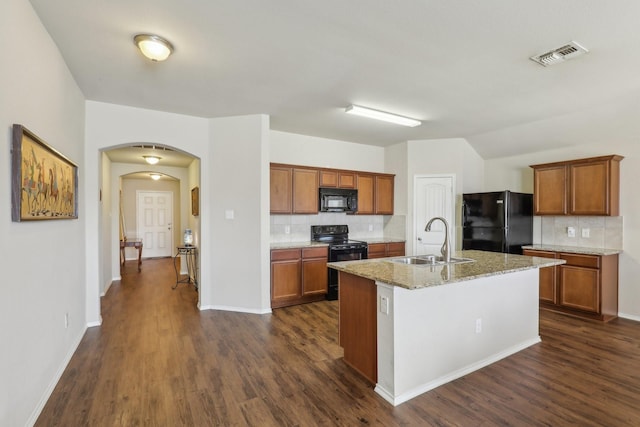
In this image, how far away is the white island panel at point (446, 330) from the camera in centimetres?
218

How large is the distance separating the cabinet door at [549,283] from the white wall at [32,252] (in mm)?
5319

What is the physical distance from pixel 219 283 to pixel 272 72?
2778 millimetres

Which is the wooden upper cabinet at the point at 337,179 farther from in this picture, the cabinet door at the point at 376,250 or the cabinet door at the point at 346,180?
the cabinet door at the point at 376,250

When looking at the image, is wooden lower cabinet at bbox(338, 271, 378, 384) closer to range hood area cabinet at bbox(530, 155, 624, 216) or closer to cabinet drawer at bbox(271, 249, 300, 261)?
cabinet drawer at bbox(271, 249, 300, 261)

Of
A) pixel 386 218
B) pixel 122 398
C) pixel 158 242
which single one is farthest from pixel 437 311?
pixel 158 242

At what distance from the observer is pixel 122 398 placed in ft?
7.19

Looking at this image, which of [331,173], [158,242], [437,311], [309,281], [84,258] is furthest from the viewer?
[158,242]

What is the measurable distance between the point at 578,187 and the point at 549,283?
4.38ft

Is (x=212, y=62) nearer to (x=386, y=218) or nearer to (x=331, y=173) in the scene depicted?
(x=331, y=173)

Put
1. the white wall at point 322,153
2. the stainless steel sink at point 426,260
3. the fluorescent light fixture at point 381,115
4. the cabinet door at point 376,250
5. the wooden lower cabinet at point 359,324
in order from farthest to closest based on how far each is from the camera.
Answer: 1. the cabinet door at point 376,250
2. the white wall at point 322,153
3. the fluorescent light fixture at point 381,115
4. the stainless steel sink at point 426,260
5. the wooden lower cabinet at point 359,324

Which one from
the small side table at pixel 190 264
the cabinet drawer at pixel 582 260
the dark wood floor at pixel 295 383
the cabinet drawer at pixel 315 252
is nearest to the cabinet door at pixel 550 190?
the cabinet drawer at pixel 582 260

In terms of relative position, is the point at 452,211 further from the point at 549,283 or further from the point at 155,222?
the point at 155,222

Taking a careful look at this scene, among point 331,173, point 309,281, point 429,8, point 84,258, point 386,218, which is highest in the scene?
point 429,8

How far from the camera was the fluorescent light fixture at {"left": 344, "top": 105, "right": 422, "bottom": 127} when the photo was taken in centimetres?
371
